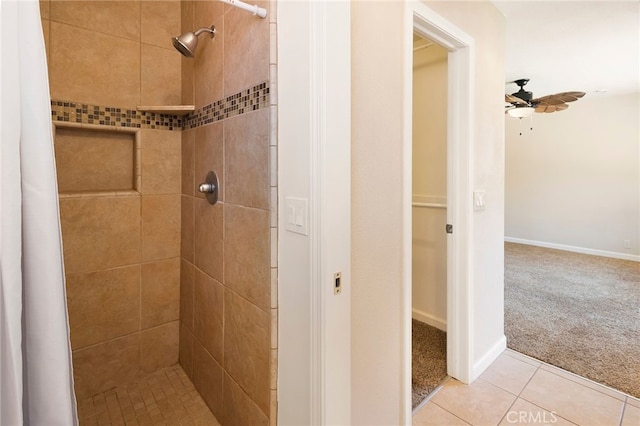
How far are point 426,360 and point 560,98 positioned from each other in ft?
10.1

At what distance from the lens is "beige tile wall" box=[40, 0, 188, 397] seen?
66.1 inches

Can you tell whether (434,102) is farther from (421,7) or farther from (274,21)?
(274,21)

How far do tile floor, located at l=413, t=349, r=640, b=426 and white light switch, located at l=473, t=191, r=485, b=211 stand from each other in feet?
3.49

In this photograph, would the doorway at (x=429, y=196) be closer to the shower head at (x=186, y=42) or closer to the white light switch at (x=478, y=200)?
the white light switch at (x=478, y=200)

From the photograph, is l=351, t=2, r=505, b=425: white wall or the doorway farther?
the doorway

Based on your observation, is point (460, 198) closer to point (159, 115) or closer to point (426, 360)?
point (426, 360)

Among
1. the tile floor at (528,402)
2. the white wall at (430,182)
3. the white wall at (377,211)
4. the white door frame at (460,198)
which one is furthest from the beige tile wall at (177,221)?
the white wall at (430,182)

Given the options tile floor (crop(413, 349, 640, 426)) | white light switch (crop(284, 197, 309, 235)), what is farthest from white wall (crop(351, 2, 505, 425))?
tile floor (crop(413, 349, 640, 426))

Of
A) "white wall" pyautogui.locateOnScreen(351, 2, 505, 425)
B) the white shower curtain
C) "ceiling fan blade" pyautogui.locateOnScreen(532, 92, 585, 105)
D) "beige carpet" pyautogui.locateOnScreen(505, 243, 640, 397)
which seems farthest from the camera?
"ceiling fan blade" pyautogui.locateOnScreen(532, 92, 585, 105)

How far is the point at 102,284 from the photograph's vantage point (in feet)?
5.86

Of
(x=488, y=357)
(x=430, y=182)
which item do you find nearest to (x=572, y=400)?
(x=488, y=357)

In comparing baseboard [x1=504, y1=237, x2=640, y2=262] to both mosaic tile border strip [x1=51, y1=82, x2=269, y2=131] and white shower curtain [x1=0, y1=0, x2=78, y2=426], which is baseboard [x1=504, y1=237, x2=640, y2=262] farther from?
white shower curtain [x1=0, y1=0, x2=78, y2=426]

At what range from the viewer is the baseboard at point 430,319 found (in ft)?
8.58

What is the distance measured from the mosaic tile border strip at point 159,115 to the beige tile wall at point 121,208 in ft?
0.14
